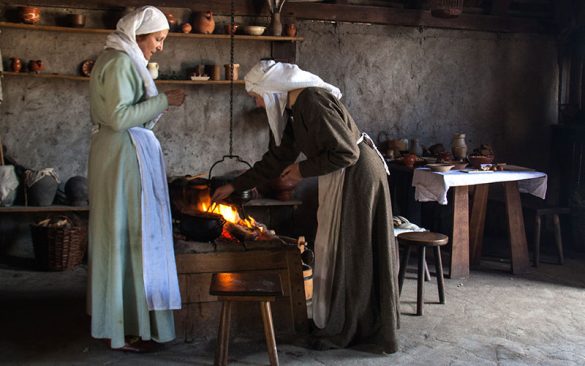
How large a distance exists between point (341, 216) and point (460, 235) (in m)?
2.10

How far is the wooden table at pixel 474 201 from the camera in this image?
5.68 meters

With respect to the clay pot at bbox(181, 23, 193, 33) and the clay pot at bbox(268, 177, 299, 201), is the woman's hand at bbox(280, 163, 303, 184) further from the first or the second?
the clay pot at bbox(181, 23, 193, 33)

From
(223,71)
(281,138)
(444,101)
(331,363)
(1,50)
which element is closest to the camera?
(331,363)

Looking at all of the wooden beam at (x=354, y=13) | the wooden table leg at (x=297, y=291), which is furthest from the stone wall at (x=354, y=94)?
the wooden table leg at (x=297, y=291)

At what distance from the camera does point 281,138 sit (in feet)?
13.5

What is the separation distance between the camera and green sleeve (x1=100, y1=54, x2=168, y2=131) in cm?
360

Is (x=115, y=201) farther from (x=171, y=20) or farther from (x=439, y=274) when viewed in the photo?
(x=171, y=20)

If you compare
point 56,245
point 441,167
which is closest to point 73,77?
point 56,245

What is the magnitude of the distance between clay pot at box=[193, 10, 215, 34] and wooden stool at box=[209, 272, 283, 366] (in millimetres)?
3529

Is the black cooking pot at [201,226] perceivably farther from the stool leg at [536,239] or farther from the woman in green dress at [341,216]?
the stool leg at [536,239]

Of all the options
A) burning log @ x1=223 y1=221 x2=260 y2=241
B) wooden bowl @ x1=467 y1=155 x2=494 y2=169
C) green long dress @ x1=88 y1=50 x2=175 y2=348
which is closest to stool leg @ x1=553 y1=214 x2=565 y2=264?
wooden bowl @ x1=467 y1=155 x2=494 y2=169

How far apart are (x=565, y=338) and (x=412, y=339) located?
968mm

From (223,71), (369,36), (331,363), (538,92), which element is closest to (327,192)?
(331,363)

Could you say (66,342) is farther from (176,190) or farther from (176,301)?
(176,190)
